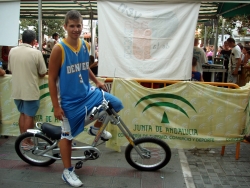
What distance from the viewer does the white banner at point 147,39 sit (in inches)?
209

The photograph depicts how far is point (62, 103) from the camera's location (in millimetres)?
3607

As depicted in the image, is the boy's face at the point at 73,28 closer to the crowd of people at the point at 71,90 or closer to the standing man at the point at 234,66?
the crowd of people at the point at 71,90

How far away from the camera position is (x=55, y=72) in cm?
345

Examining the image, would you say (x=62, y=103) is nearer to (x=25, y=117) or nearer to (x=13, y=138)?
(x=25, y=117)

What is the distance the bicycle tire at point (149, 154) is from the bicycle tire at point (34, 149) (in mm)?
1099

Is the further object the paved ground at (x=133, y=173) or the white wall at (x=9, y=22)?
the white wall at (x=9, y=22)

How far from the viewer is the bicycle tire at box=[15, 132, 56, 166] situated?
4133 mm

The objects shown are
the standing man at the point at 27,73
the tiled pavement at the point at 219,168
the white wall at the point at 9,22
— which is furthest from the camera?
the white wall at the point at 9,22

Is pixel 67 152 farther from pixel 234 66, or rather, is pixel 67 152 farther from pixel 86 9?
pixel 234 66

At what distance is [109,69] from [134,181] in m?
2.22

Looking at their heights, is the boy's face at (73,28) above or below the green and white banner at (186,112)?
above

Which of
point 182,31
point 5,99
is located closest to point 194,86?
point 182,31

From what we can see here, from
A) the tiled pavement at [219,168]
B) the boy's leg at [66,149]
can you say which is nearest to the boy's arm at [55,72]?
the boy's leg at [66,149]

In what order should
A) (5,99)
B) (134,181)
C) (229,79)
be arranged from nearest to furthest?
(134,181), (5,99), (229,79)
